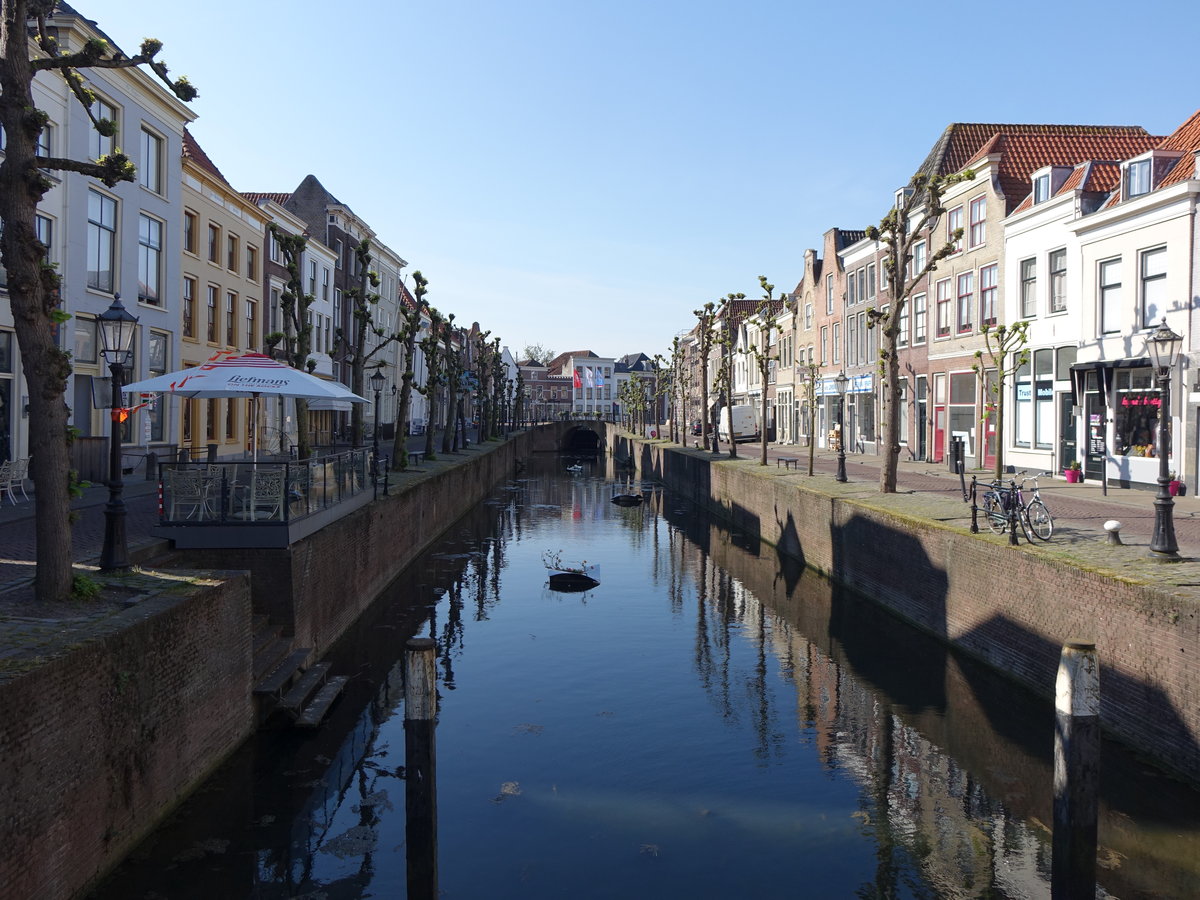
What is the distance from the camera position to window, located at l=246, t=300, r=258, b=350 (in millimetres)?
38750

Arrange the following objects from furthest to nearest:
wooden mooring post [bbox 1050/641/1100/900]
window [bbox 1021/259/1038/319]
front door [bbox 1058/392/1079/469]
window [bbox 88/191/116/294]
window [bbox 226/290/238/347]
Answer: window [bbox 226/290/238/347] < window [bbox 1021/259/1038/319] < front door [bbox 1058/392/1079/469] < window [bbox 88/191/116/294] < wooden mooring post [bbox 1050/641/1100/900]

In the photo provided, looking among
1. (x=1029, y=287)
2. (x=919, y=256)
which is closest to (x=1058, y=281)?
(x=1029, y=287)

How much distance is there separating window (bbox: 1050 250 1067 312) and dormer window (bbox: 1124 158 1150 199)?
10.1ft

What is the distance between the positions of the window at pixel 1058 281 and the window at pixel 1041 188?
6.13 ft

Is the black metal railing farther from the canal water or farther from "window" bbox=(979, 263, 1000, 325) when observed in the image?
"window" bbox=(979, 263, 1000, 325)

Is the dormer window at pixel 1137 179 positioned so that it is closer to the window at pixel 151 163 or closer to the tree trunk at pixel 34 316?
the tree trunk at pixel 34 316

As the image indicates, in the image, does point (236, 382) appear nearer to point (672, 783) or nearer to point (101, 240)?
point (672, 783)

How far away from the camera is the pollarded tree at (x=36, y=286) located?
949cm

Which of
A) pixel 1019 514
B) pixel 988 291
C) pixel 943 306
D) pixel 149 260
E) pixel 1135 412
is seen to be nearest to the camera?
pixel 1019 514

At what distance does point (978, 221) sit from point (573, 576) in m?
20.6

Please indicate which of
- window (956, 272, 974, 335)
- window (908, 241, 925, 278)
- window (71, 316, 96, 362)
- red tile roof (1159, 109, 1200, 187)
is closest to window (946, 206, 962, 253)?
window (956, 272, 974, 335)

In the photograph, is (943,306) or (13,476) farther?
(943,306)

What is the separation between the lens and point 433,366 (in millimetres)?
42719

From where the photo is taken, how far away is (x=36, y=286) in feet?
31.6
